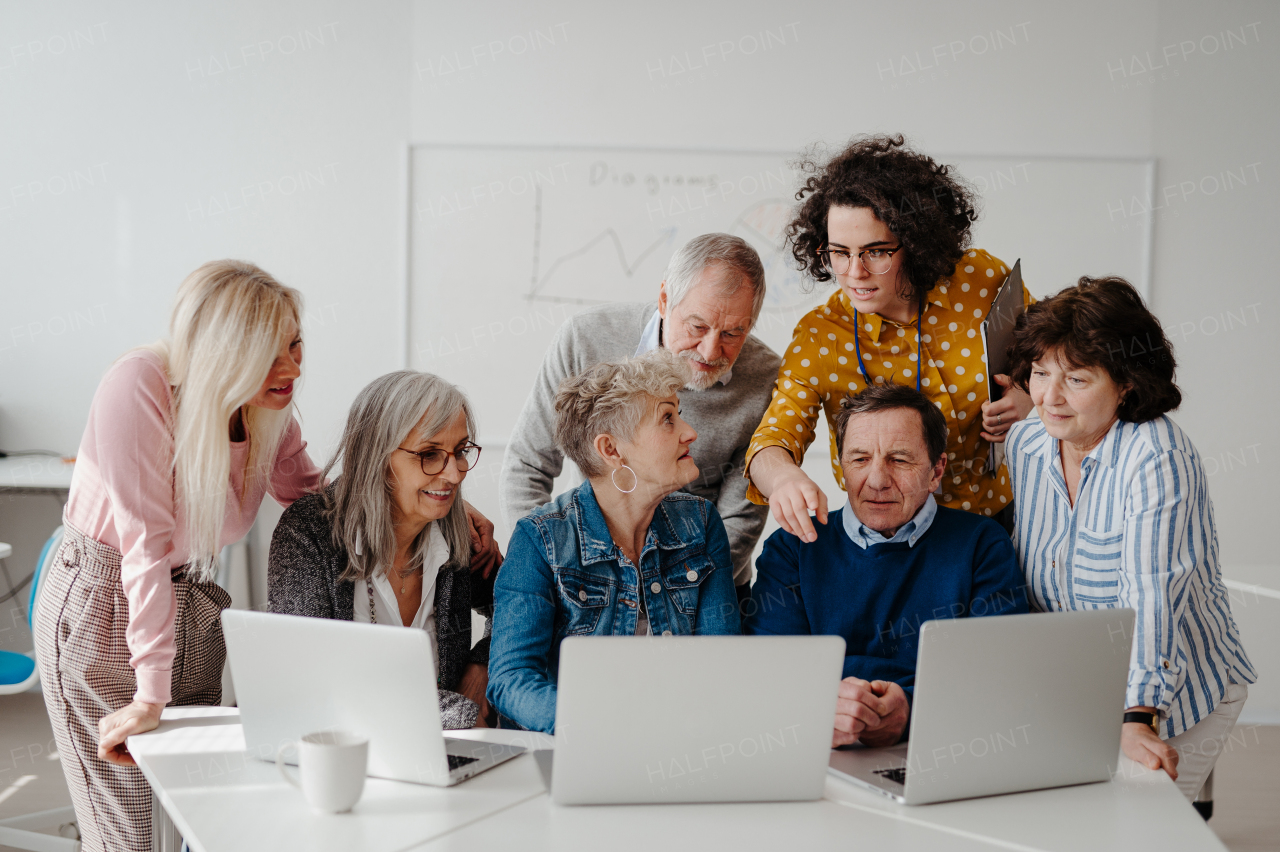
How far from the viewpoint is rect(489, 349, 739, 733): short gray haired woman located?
177 cm

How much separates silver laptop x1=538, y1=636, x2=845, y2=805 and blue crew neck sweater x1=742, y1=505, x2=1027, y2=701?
0.49 metres

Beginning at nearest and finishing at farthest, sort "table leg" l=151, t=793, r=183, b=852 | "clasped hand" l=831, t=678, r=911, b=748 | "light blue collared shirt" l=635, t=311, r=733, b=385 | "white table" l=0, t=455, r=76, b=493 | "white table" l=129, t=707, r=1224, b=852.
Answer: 1. "white table" l=129, t=707, r=1224, b=852
2. "clasped hand" l=831, t=678, r=911, b=748
3. "table leg" l=151, t=793, r=183, b=852
4. "light blue collared shirt" l=635, t=311, r=733, b=385
5. "white table" l=0, t=455, r=76, b=493

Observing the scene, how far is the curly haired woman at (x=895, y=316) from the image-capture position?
190 centimetres

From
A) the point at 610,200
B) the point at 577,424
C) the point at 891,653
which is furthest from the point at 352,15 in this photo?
the point at 891,653

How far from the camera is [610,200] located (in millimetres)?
3826

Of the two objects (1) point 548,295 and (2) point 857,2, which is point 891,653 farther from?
(2) point 857,2

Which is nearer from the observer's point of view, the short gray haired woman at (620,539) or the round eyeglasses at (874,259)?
the short gray haired woman at (620,539)

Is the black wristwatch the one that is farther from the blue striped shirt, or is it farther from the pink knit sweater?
the pink knit sweater

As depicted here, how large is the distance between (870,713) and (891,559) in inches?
15.0

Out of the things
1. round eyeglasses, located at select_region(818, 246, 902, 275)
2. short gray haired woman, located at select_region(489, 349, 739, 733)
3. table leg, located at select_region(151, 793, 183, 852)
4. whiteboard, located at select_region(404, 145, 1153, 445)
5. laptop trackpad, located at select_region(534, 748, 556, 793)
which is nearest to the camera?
laptop trackpad, located at select_region(534, 748, 556, 793)

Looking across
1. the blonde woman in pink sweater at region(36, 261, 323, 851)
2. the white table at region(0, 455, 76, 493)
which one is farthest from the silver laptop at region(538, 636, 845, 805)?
the white table at region(0, 455, 76, 493)

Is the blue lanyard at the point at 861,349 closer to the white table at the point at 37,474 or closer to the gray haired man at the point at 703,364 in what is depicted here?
the gray haired man at the point at 703,364

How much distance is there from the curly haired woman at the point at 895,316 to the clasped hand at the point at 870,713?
39 centimetres

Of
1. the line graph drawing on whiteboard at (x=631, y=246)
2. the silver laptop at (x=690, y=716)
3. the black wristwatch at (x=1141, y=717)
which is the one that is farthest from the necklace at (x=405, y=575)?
the line graph drawing on whiteboard at (x=631, y=246)
